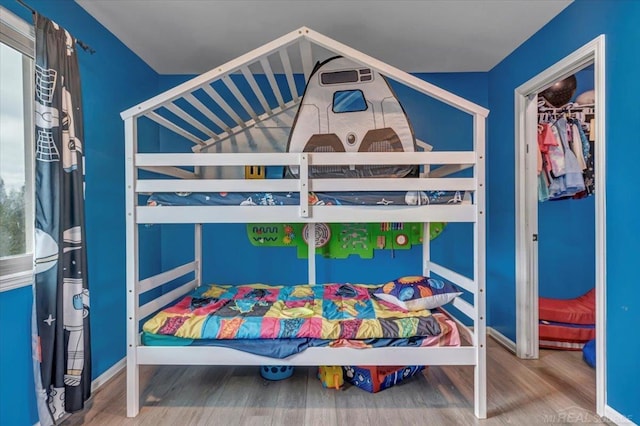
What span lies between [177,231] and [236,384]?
1577mm

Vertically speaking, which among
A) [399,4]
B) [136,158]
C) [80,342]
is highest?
[399,4]

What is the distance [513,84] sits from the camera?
8.95 feet

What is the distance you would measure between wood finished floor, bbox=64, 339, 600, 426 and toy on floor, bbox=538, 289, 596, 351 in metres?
0.35

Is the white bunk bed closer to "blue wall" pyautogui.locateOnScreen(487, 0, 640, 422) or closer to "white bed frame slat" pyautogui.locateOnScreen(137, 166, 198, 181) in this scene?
"white bed frame slat" pyautogui.locateOnScreen(137, 166, 198, 181)

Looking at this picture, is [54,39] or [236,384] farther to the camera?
[236,384]

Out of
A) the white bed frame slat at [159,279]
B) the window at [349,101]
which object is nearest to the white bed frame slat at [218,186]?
the white bed frame slat at [159,279]

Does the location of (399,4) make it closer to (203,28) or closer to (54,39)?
(203,28)

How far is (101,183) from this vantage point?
90.6 inches

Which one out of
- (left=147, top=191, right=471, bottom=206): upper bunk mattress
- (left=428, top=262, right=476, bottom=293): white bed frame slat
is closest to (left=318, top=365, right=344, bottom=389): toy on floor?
(left=428, top=262, right=476, bottom=293): white bed frame slat

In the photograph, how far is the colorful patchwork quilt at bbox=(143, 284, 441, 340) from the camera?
→ 1836 millimetres

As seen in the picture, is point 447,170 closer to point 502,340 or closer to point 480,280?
point 480,280

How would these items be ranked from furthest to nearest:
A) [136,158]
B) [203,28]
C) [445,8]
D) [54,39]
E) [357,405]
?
1. [203,28]
2. [445,8]
3. [357,405]
4. [136,158]
5. [54,39]

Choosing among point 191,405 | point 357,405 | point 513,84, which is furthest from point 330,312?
point 513,84

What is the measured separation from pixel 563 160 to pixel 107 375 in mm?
3725
